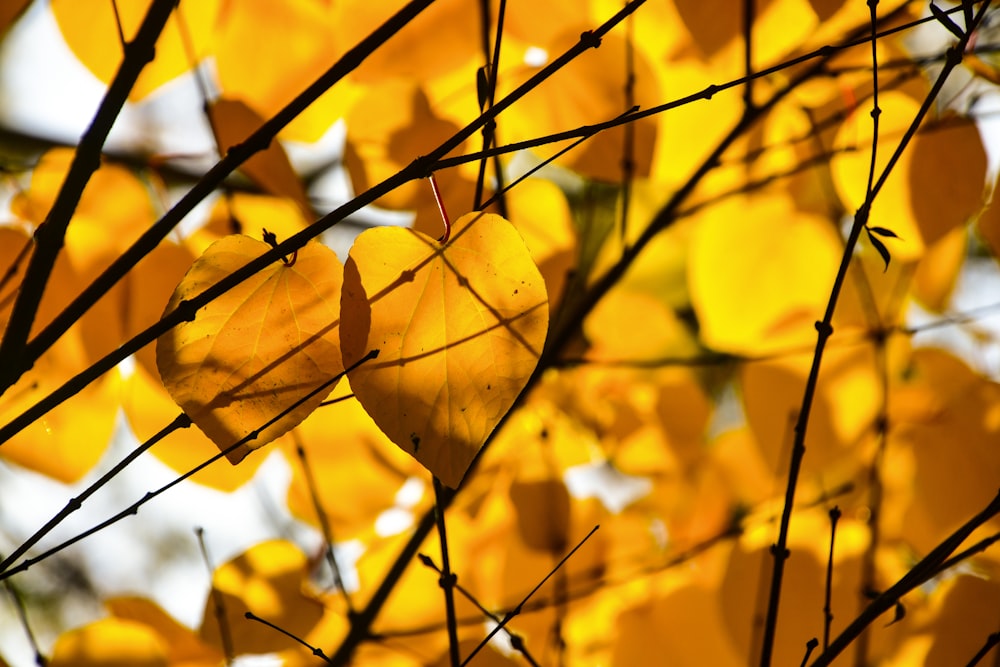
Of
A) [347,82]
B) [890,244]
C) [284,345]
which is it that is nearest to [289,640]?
[284,345]

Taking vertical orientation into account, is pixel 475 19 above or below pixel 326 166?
below

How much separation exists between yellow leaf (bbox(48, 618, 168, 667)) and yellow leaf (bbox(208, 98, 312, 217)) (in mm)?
537

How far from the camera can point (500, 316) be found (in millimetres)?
610

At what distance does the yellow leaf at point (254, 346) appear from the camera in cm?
59

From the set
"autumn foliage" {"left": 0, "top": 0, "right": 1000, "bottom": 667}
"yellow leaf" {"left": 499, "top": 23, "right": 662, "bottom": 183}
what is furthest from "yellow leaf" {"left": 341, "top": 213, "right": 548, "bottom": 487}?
"yellow leaf" {"left": 499, "top": 23, "right": 662, "bottom": 183}

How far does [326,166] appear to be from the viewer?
8.05ft

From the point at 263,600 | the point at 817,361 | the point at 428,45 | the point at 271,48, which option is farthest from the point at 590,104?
the point at 263,600

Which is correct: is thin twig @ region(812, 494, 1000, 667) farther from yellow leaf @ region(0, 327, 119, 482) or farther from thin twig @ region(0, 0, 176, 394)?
yellow leaf @ region(0, 327, 119, 482)

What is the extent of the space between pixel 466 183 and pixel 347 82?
229 mm

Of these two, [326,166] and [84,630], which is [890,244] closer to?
[84,630]

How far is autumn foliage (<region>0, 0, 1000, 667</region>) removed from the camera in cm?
61

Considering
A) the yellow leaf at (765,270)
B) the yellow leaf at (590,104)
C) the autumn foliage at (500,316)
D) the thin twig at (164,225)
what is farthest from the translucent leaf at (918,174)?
the thin twig at (164,225)

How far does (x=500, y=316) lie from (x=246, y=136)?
0.46m

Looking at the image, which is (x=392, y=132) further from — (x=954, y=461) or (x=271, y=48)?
(x=954, y=461)
